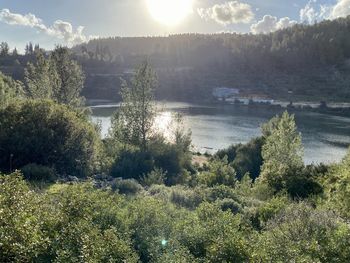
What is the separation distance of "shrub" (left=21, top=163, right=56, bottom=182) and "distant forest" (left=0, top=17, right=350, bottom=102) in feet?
367

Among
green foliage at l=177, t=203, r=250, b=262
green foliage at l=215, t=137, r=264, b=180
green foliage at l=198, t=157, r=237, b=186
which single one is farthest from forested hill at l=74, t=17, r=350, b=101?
green foliage at l=177, t=203, r=250, b=262

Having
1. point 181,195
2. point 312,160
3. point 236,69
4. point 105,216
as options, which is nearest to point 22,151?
point 181,195

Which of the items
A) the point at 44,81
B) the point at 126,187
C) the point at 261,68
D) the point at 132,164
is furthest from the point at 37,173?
the point at 261,68

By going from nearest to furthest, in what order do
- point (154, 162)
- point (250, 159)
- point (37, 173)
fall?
point (37, 173) < point (154, 162) < point (250, 159)

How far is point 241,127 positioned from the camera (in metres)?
87.1

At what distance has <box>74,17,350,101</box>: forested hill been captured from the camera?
144875 millimetres

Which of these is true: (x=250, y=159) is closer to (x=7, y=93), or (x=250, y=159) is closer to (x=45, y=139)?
(x=7, y=93)

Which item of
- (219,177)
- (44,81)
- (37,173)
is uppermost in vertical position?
(44,81)

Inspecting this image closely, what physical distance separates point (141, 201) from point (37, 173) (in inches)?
424

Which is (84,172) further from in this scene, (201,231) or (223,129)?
(223,129)

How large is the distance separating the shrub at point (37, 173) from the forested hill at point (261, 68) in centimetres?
11879

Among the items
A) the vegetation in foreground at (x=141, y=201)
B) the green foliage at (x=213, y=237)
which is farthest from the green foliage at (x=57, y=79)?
the green foliage at (x=213, y=237)

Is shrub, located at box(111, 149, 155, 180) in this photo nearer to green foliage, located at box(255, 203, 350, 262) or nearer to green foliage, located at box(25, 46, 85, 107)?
green foliage, located at box(25, 46, 85, 107)

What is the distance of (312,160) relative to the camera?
5831 centimetres
